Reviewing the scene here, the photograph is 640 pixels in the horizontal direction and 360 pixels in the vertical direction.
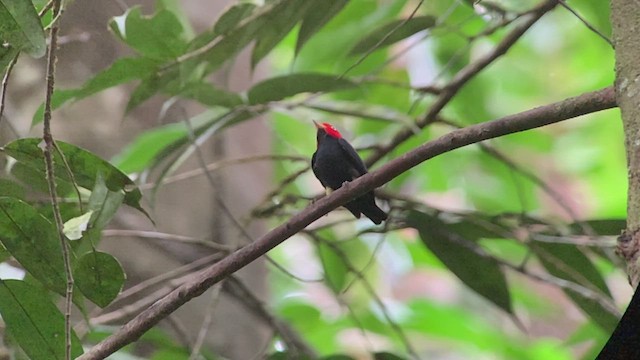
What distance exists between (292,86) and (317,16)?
5.8 inches

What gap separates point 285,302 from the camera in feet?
5.59

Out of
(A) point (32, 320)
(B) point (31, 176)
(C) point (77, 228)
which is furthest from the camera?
(B) point (31, 176)

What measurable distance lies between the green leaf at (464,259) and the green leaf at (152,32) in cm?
39

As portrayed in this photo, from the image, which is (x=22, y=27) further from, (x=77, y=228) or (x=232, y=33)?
(x=232, y=33)

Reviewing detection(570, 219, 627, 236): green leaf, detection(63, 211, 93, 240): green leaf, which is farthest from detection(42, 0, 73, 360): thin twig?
detection(570, 219, 627, 236): green leaf

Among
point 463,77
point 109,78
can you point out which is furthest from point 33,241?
point 463,77

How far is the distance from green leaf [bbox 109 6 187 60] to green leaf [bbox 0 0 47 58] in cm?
32

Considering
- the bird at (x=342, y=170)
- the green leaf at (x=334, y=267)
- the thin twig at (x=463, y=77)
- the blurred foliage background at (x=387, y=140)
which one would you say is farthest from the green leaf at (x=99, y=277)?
the green leaf at (x=334, y=267)

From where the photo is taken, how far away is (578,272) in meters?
1.11

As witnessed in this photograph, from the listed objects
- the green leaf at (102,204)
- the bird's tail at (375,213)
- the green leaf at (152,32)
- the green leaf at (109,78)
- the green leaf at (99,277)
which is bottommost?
the green leaf at (99,277)

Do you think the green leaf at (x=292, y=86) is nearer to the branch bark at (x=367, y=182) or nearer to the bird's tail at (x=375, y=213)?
the bird's tail at (x=375, y=213)

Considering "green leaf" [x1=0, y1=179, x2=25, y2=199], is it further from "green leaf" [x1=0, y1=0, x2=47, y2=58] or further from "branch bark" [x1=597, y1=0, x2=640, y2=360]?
"branch bark" [x1=597, y1=0, x2=640, y2=360]

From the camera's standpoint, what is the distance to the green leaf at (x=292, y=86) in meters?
1.11

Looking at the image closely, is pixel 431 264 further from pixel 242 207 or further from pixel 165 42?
pixel 165 42
